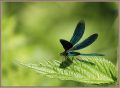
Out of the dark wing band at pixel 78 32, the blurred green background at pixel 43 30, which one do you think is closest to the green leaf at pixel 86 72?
the dark wing band at pixel 78 32

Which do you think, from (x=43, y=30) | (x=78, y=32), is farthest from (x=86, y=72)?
(x=43, y=30)

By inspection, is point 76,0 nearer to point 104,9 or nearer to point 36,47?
point 104,9

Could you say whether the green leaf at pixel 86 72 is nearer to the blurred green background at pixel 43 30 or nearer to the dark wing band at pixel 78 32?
the dark wing band at pixel 78 32

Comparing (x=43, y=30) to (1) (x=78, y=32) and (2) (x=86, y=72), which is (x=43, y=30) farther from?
(2) (x=86, y=72)

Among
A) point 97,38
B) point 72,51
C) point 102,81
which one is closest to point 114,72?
point 102,81

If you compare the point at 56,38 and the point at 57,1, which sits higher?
the point at 57,1

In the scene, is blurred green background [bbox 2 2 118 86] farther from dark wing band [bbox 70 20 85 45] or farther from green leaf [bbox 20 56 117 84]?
green leaf [bbox 20 56 117 84]

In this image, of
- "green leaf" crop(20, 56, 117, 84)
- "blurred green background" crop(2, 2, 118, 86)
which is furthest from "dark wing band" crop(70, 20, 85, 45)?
"green leaf" crop(20, 56, 117, 84)

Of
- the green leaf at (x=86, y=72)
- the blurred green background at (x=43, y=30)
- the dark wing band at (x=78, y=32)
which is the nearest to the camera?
the green leaf at (x=86, y=72)
